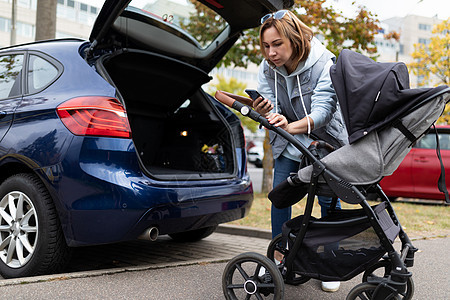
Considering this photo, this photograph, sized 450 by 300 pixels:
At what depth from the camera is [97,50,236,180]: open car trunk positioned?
3.98 m

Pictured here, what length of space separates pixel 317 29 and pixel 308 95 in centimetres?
622

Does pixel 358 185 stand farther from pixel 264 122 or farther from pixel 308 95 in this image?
pixel 308 95

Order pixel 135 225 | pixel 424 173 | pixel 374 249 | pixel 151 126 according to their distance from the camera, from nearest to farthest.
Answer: pixel 374 249 < pixel 135 225 < pixel 151 126 < pixel 424 173

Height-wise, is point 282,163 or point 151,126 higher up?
point 282,163

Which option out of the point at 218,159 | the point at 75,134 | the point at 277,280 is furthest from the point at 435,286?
the point at 75,134

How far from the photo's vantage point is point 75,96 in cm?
297

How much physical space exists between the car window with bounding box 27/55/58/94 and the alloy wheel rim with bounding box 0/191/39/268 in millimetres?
769

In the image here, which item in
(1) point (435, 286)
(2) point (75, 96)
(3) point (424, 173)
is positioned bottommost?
(3) point (424, 173)

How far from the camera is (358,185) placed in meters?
2.28

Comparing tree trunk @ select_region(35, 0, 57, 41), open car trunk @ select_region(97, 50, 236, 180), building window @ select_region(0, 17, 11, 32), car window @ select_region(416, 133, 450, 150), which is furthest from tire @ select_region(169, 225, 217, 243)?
building window @ select_region(0, 17, 11, 32)

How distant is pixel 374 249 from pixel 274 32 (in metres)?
1.34

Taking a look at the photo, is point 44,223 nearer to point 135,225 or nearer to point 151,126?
point 135,225

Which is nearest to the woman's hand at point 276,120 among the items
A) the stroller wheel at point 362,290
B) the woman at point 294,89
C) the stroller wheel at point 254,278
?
the woman at point 294,89

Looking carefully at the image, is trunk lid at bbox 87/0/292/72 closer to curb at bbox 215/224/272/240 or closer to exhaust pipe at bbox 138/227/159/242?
exhaust pipe at bbox 138/227/159/242
